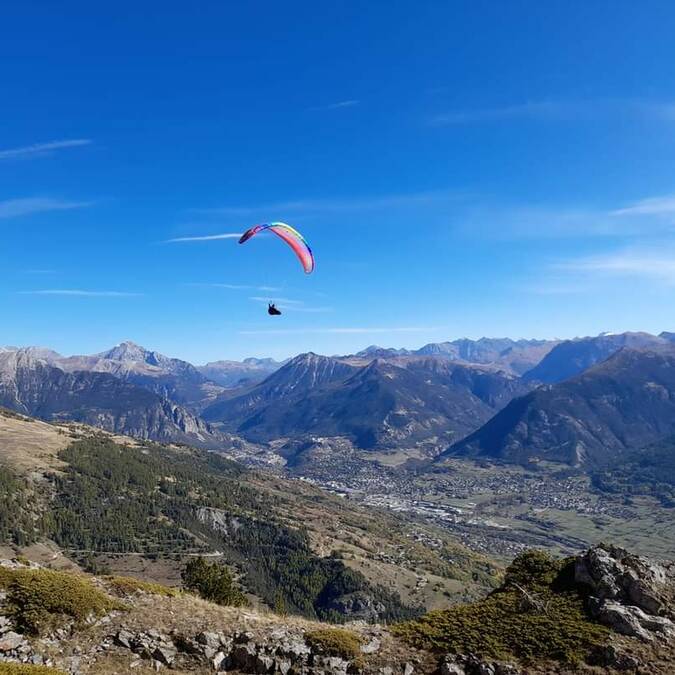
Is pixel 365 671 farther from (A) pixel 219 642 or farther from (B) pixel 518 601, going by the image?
(B) pixel 518 601

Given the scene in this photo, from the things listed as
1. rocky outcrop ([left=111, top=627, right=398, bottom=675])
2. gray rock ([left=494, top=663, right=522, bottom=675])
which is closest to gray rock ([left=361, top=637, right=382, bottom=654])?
rocky outcrop ([left=111, top=627, right=398, bottom=675])

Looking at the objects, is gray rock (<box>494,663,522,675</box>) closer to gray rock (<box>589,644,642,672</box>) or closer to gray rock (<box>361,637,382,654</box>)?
gray rock (<box>589,644,642,672</box>)

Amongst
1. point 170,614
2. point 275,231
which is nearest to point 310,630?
point 170,614

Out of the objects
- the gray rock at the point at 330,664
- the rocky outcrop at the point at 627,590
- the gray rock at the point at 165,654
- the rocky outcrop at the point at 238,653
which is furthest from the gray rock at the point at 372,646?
the rocky outcrop at the point at 627,590

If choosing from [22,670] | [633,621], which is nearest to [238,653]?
[22,670]

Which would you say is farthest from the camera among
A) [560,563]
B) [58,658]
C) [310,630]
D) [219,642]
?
[560,563]

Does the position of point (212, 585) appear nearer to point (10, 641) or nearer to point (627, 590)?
point (10, 641)

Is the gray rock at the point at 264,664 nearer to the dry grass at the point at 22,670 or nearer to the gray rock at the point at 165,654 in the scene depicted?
the gray rock at the point at 165,654
